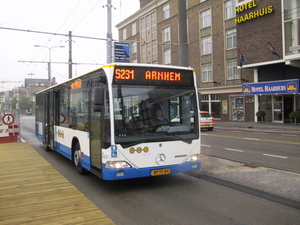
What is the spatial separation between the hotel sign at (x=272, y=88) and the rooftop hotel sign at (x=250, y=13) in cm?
632

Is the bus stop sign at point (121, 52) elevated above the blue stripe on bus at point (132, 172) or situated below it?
above

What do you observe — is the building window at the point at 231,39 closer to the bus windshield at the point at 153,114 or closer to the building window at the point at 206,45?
the building window at the point at 206,45

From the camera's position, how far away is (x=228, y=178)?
6.92 metres

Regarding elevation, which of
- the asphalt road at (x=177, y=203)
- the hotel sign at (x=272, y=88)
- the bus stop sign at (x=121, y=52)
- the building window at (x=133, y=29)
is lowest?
the asphalt road at (x=177, y=203)

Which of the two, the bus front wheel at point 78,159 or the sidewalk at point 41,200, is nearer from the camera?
the sidewalk at point 41,200

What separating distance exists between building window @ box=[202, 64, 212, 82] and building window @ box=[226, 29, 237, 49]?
3.69 meters

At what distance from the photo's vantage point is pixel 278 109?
27672 mm

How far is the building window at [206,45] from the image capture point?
35188mm

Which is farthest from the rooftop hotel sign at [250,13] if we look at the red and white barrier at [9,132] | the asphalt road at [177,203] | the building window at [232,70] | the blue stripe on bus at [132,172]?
the blue stripe on bus at [132,172]

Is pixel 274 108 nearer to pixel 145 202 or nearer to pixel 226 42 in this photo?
pixel 226 42

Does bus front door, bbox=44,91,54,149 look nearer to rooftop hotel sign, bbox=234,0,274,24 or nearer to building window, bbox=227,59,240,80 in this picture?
rooftop hotel sign, bbox=234,0,274,24

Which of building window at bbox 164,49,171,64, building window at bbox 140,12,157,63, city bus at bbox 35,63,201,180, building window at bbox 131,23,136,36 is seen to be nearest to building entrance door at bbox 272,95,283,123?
building window at bbox 164,49,171,64

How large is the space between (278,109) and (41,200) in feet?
86.3

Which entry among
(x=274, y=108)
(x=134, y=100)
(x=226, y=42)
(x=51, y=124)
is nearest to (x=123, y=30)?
(x=226, y=42)
